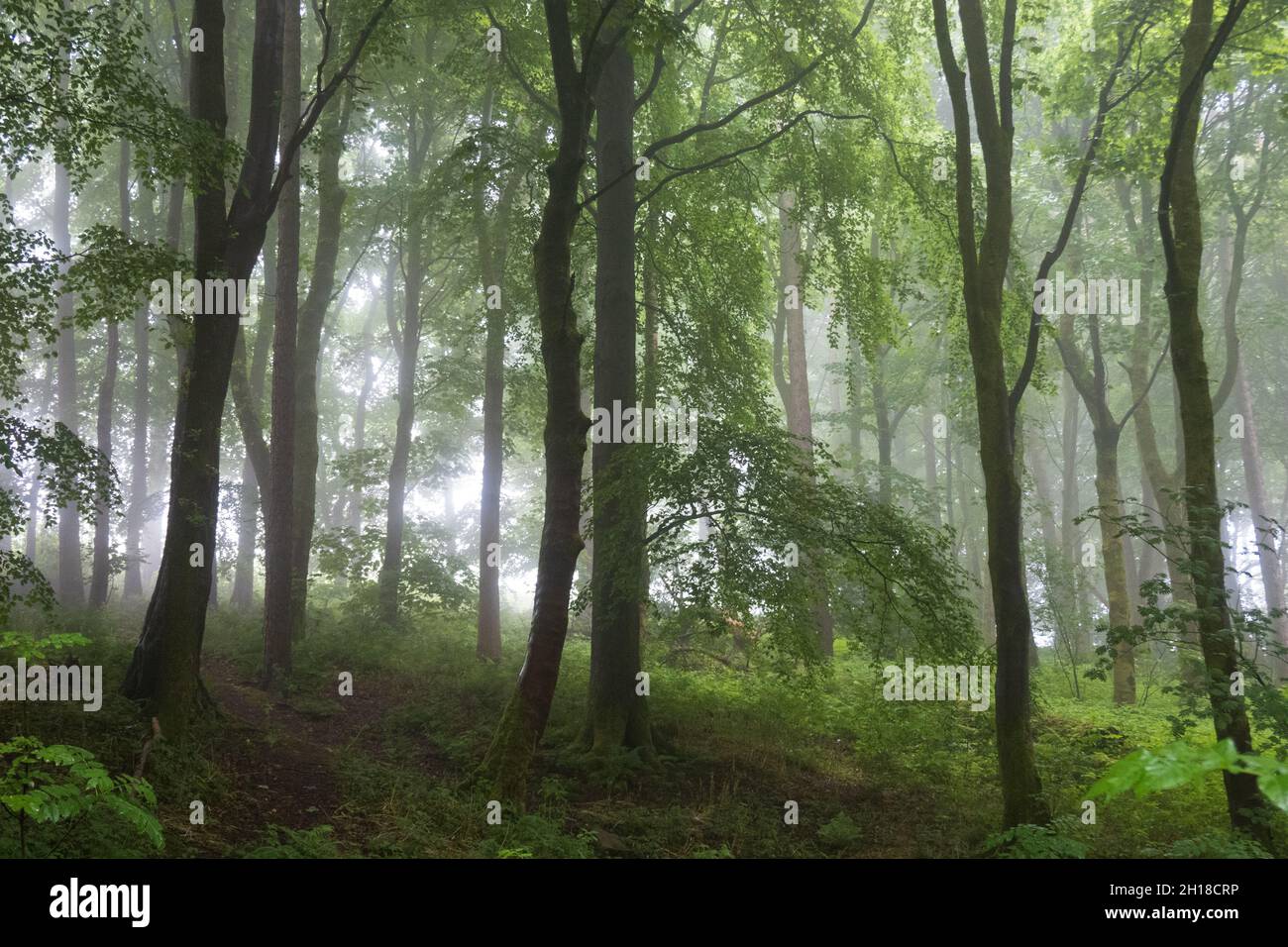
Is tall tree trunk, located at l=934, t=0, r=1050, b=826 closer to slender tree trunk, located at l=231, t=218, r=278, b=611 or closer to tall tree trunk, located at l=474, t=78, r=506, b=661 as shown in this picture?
tall tree trunk, located at l=474, t=78, r=506, b=661

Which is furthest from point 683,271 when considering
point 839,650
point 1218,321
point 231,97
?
point 1218,321

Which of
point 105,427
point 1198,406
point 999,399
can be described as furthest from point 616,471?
point 105,427

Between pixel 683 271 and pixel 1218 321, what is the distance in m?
25.6

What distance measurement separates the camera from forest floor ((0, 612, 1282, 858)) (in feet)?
22.2

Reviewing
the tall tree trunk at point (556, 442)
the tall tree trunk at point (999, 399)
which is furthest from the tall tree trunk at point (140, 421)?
the tall tree trunk at point (999, 399)

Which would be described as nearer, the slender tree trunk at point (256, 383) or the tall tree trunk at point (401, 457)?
the tall tree trunk at point (401, 457)

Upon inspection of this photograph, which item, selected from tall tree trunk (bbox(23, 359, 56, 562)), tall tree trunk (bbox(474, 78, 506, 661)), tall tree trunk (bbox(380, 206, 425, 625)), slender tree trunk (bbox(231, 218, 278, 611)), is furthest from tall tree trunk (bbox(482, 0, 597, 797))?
tall tree trunk (bbox(23, 359, 56, 562))

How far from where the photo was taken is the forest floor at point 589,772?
6754 millimetres

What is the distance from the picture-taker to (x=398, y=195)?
1831cm

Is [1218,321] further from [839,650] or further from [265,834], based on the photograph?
[265,834]

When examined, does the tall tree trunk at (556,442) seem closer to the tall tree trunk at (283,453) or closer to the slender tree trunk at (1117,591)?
the tall tree trunk at (283,453)

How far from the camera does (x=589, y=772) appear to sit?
9438mm

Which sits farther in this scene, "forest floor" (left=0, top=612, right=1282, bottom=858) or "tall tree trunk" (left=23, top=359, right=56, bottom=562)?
"tall tree trunk" (left=23, top=359, right=56, bottom=562)

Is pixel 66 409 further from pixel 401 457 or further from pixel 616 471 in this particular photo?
pixel 616 471
